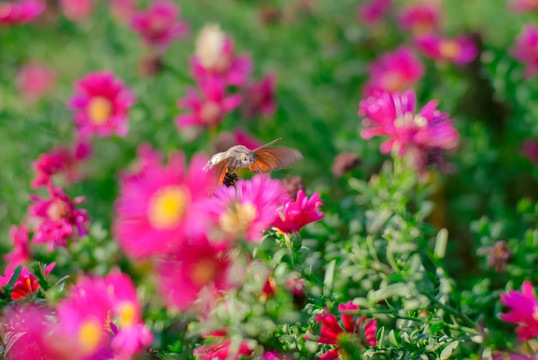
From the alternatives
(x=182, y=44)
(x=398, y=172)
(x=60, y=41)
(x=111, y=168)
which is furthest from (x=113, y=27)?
(x=398, y=172)

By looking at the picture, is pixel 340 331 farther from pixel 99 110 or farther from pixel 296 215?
pixel 99 110

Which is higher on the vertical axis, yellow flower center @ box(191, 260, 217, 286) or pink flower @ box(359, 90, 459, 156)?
pink flower @ box(359, 90, 459, 156)

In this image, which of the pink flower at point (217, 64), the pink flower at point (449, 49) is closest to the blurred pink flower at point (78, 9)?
the pink flower at point (217, 64)

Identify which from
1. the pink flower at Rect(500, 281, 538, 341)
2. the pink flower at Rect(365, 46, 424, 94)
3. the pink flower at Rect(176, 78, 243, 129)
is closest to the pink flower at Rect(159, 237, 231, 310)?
the pink flower at Rect(500, 281, 538, 341)

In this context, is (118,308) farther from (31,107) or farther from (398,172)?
(31,107)

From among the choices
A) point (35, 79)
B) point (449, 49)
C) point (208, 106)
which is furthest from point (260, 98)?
point (35, 79)

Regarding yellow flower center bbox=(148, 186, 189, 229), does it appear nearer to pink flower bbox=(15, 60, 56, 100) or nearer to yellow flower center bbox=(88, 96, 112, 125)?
yellow flower center bbox=(88, 96, 112, 125)

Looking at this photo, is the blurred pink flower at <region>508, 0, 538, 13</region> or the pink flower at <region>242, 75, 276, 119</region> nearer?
the pink flower at <region>242, 75, 276, 119</region>
